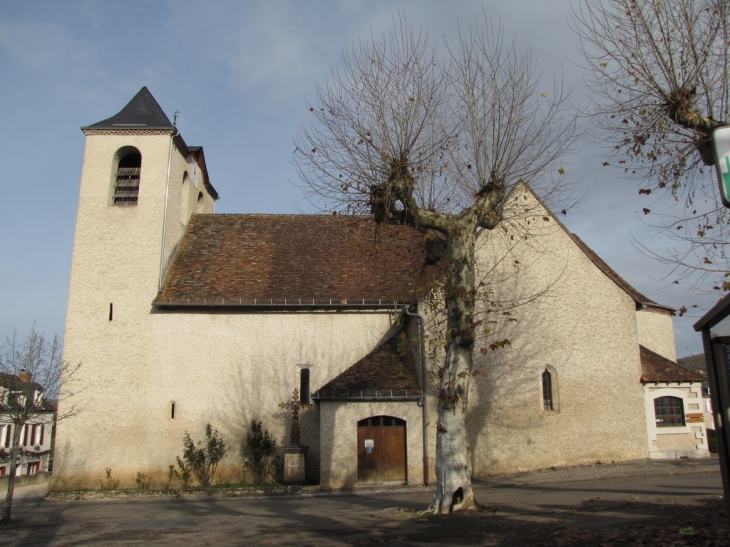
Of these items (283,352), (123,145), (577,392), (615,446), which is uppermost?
(123,145)

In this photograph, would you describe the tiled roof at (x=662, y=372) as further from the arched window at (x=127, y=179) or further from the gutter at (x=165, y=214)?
the arched window at (x=127, y=179)

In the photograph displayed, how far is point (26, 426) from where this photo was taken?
48281mm

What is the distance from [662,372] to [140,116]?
20911mm

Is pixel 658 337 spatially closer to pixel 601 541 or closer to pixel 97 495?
pixel 601 541

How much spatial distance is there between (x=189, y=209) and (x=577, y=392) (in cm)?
1580

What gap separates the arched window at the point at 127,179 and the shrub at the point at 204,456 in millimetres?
8729

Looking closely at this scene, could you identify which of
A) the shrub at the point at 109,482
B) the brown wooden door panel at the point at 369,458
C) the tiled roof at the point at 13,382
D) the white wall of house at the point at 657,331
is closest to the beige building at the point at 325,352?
the brown wooden door panel at the point at 369,458

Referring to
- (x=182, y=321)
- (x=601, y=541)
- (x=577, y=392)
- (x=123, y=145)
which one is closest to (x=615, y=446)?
(x=577, y=392)

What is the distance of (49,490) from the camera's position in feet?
61.4

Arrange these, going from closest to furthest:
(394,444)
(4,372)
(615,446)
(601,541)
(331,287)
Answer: (601,541), (4,372), (394,444), (615,446), (331,287)

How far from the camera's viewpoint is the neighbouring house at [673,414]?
1945 centimetres

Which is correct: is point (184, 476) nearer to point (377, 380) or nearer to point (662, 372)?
point (377, 380)

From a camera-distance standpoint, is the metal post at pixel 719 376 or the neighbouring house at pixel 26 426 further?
the neighbouring house at pixel 26 426

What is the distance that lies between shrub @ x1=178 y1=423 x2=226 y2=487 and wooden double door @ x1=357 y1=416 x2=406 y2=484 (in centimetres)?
469
